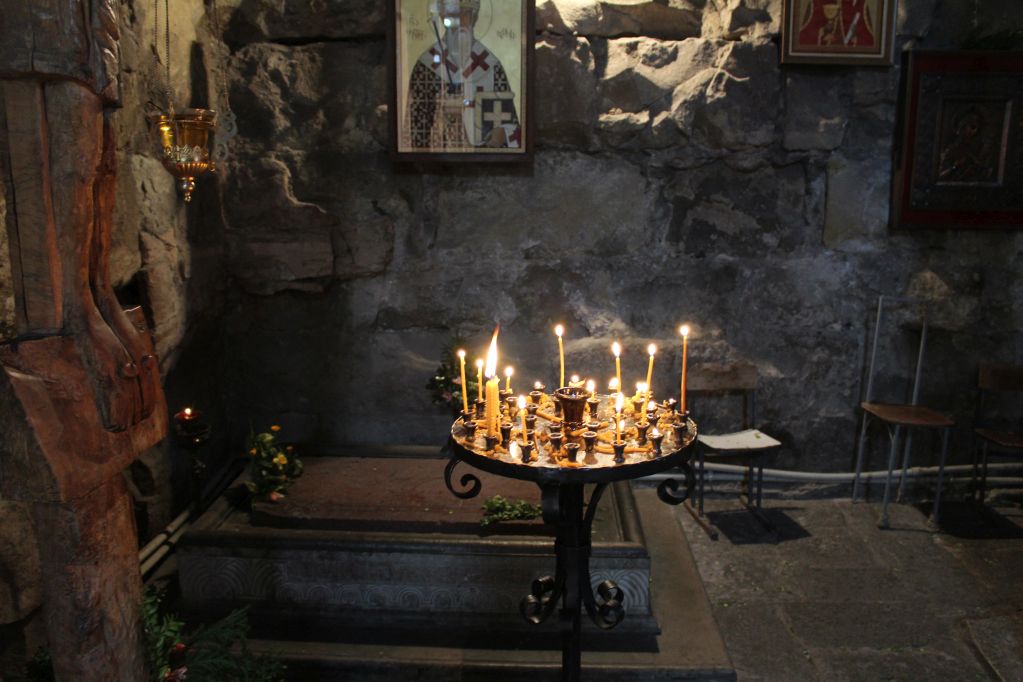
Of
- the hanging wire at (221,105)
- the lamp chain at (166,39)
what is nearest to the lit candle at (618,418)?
the lamp chain at (166,39)

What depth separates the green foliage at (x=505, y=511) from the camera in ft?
11.2

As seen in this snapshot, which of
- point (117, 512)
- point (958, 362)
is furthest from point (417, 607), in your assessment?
point (958, 362)

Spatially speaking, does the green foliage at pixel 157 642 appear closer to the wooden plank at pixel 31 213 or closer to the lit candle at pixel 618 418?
the wooden plank at pixel 31 213

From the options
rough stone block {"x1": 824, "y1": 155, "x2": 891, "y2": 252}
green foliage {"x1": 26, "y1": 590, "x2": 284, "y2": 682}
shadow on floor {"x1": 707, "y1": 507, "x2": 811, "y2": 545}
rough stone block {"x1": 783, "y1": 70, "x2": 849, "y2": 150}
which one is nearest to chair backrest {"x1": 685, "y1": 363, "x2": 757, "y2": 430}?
shadow on floor {"x1": 707, "y1": 507, "x2": 811, "y2": 545}

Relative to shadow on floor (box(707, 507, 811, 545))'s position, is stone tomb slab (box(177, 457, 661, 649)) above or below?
above

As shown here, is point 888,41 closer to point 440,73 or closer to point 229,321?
point 440,73

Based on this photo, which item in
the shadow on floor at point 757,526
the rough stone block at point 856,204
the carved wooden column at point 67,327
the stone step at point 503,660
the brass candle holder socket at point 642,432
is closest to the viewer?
the carved wooden column at point 67,327

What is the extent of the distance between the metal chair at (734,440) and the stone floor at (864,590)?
82 millimetres

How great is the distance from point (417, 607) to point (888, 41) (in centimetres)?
381

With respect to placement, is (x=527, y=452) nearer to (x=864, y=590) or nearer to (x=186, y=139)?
(x=186, y=139)

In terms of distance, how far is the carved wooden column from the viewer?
161cm

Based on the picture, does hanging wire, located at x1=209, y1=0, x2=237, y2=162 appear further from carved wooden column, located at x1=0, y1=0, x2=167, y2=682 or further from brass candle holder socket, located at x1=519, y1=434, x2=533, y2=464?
brass candle holder socket, located at x1=519, y1=434, x2=533, y2=464

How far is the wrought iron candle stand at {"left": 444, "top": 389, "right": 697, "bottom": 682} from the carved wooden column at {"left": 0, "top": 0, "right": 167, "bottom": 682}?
94cm

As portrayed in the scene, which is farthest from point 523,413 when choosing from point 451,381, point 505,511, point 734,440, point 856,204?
point 856,204
